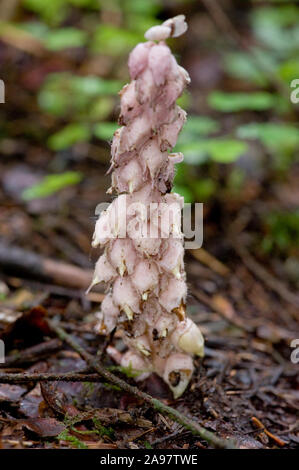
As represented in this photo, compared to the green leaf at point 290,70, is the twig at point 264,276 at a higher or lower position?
lower

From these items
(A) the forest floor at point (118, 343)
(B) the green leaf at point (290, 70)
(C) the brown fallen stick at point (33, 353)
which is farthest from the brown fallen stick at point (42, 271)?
(B) the green leaf at point (290, 70)

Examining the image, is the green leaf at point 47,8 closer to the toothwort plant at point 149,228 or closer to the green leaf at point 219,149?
the green leaf at point 219,149

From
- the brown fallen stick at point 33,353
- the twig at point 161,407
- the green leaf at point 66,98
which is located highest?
the green leaf at point 66,98

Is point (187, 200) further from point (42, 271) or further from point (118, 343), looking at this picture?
point (118, 343)

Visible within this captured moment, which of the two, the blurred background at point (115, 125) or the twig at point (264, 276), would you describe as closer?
the twig at point (264, 276)
